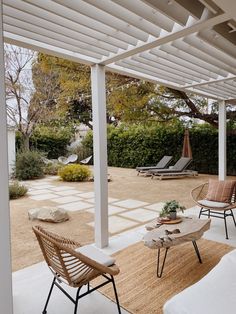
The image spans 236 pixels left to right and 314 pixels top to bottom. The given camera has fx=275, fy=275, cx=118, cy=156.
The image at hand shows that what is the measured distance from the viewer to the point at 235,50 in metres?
3.78

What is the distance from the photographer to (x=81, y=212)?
6219mm

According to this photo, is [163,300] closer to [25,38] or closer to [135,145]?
[25,38]

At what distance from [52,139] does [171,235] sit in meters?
13.4

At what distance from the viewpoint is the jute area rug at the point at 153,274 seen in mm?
2629

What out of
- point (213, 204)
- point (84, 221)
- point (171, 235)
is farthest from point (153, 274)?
point (84, 221)

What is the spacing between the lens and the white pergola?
2268 millimetres

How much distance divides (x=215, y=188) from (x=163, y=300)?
2832 millimetres

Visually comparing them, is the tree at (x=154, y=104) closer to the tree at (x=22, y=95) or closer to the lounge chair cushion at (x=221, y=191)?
the tree at (x=22, y=95)

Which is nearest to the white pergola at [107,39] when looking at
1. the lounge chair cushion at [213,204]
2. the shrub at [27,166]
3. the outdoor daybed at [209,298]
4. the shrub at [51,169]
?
the outdoor daybed at [209,298]

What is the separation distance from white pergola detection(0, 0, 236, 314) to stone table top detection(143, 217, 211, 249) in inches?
35.4

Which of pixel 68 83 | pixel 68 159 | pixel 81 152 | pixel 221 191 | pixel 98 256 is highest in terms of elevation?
pixel 68 83

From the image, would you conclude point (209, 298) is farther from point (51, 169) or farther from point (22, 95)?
point (22, 95)

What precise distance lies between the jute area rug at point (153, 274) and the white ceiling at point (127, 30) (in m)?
2.60

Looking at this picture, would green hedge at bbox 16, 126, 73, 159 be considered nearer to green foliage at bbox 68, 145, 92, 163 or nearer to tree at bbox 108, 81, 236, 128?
green foliage at bbox 68, 145, 92, 163
